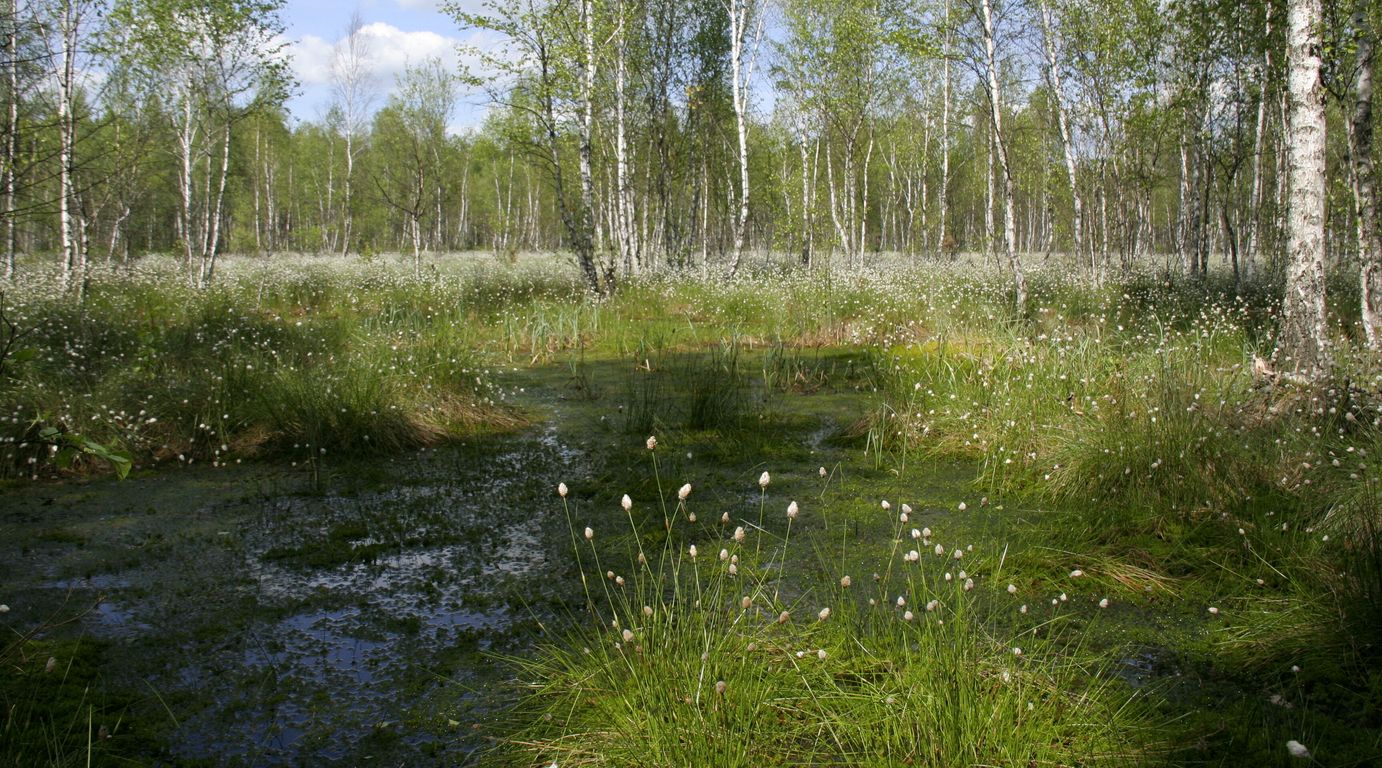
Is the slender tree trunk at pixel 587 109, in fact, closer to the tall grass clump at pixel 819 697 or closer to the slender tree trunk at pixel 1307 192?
the slender tree trunk at pixel 1307 192

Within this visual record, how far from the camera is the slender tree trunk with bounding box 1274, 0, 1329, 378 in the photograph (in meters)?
5.75

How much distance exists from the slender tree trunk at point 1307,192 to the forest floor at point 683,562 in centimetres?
54

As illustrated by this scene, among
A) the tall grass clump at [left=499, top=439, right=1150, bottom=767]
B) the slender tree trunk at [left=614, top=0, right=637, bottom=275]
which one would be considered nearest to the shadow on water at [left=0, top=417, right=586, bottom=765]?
the tall grass clump at [left=499, top=439, right=1150, bottom=767]

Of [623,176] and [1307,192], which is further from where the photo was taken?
[623,176]

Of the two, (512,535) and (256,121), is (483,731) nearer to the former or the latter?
(512,535)

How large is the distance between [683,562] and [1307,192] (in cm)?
528

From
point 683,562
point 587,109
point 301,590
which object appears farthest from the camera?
point 587,109

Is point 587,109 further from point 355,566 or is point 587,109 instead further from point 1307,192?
point 355,566

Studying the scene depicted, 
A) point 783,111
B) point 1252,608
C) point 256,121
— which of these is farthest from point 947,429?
point 256,121

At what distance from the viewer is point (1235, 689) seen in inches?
121

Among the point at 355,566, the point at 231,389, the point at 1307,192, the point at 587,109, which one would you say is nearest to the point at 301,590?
the point at 355,566

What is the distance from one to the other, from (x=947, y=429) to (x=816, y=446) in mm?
1096

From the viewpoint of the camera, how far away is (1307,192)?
5844mm

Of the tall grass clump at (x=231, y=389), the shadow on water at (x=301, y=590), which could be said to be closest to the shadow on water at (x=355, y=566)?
the shadow on water at (x=301, y=590)
